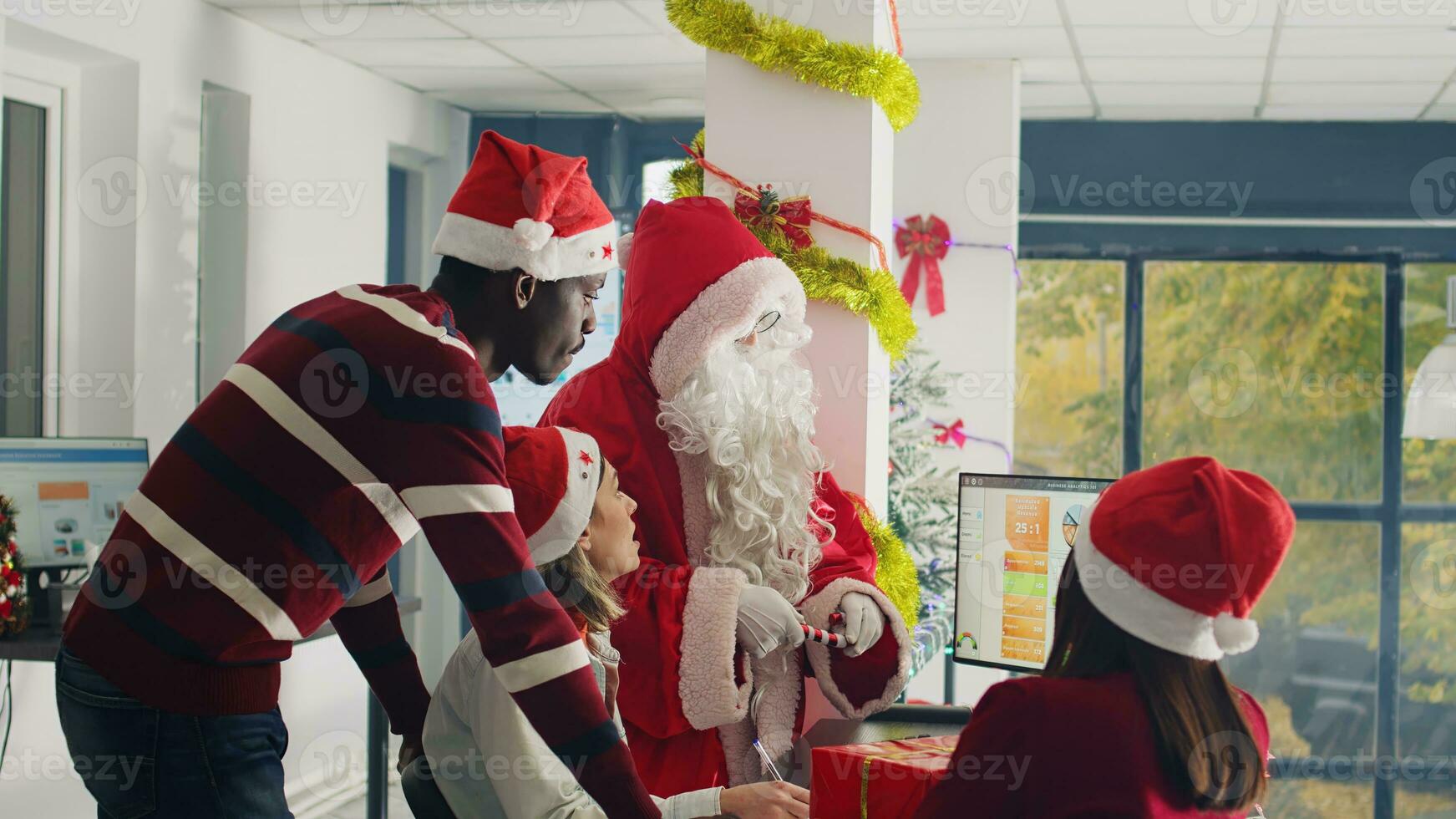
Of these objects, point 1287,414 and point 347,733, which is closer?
point 347,733

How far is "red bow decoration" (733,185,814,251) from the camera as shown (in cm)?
241

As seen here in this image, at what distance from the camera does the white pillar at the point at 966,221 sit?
4.57 metres

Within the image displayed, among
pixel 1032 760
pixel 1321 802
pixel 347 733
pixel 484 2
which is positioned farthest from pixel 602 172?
pixel 1032 760

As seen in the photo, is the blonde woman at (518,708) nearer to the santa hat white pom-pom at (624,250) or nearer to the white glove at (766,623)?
the white glove at (766,623)

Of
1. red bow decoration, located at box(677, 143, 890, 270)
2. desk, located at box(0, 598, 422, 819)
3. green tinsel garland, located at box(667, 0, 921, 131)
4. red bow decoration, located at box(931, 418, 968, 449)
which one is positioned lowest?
desk, located at box(0, 598, 422, 819)

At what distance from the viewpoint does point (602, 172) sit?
5410 mm

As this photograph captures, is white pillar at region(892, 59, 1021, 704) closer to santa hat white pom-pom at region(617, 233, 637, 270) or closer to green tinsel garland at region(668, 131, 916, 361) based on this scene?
green tinsel garland at region(668, 131, 916, 361)

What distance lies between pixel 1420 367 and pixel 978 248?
5.68 ft

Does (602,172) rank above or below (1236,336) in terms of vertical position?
above

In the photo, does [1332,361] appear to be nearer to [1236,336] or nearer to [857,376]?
[1236,336]

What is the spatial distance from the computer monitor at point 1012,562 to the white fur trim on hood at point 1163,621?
0.86 m

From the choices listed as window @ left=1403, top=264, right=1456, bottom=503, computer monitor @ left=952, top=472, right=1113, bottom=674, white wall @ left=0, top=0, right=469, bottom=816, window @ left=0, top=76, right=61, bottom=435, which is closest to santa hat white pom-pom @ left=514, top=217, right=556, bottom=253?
computer monitor @ left=952, top=472, right=1113, bottom=674

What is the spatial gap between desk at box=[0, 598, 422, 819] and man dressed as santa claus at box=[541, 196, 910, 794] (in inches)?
41.7

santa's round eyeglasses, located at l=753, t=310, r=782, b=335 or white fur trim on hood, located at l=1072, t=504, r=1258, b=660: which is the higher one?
santa's round eyeglasses, located at l=753, t=310, r=782, b=335
